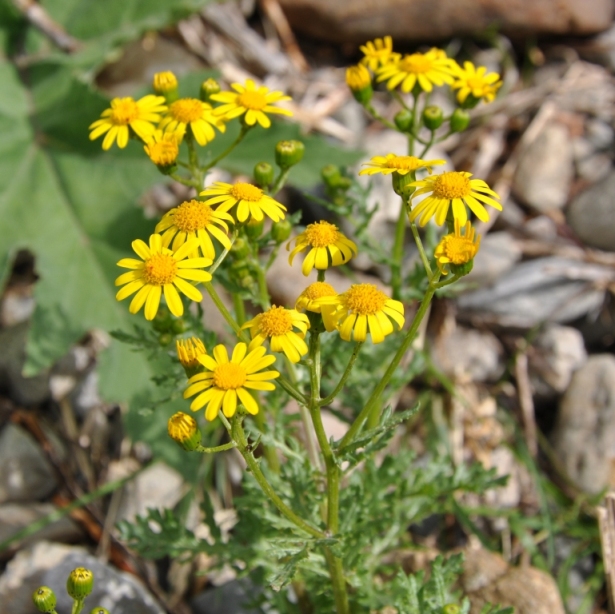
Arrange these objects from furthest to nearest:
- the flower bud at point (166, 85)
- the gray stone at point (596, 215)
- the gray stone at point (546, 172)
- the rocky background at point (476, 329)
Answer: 1. the gray stone at point (546, 172)
2. the gray stone at point (596, 215)
3. the rocky background at point (476, 329)
4. the flower bud at point (166, 85)

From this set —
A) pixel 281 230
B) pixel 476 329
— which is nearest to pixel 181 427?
pixel 281 230

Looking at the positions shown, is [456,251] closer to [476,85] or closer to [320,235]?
[320,235]

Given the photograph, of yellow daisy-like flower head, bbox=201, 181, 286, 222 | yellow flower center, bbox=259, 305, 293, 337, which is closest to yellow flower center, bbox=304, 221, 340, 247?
yellow daisy-like flower head, bbox=201, 181, 286, 222

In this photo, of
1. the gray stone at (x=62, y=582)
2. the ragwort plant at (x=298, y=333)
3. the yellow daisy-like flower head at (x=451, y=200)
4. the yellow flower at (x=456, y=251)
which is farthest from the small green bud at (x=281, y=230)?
the gray stone at (x=62, y=582)

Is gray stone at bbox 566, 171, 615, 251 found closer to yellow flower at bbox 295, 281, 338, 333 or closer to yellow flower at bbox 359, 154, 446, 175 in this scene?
yellow flower at bbox 359, 154, 446, 175

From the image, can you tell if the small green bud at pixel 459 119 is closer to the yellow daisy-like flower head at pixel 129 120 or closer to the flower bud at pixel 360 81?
the flower bud at pixel 360 81

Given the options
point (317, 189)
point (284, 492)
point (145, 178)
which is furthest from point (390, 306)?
point (317, 189)
